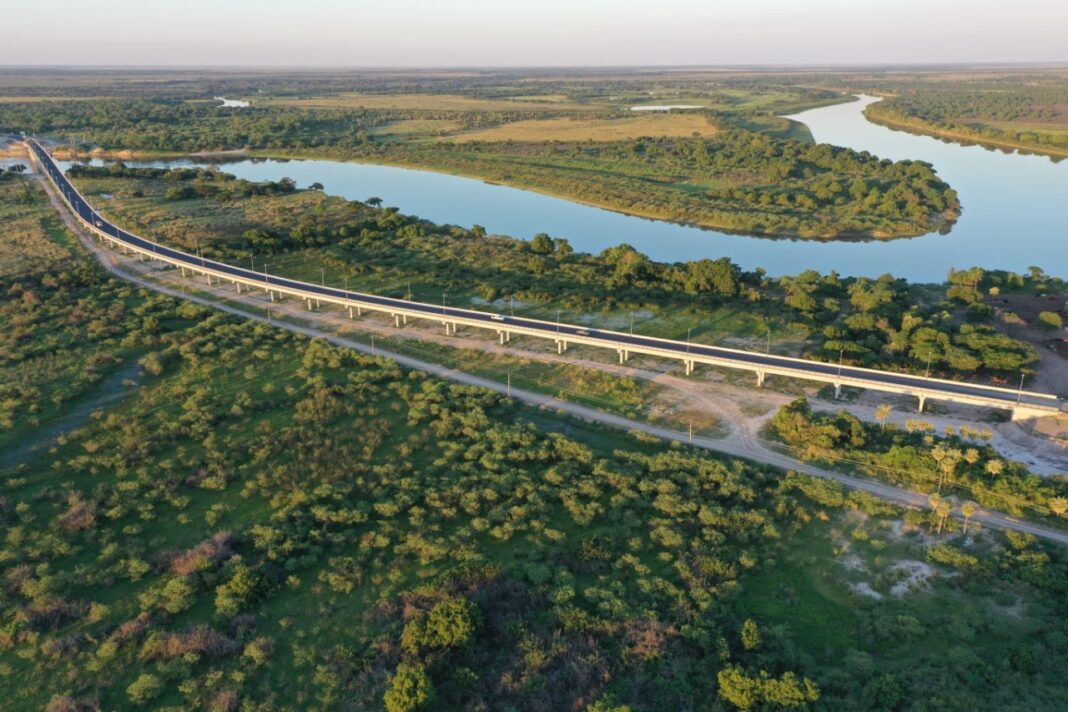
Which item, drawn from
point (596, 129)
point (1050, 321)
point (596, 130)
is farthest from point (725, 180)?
point (1050, 321)

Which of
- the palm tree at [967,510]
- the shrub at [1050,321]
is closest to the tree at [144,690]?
the palm tree at [967,510]

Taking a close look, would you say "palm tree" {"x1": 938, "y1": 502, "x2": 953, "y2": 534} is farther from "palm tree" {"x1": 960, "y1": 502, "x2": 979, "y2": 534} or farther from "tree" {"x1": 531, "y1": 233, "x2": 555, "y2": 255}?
"tree" {"x1": 531, "y1": 233, "x2": 555, "y2": 255}

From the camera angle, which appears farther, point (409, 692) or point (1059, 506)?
point (1059, 506)

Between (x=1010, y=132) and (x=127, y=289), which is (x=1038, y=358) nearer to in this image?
(x=127, y=289)

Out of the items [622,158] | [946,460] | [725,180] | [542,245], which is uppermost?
[622,158]

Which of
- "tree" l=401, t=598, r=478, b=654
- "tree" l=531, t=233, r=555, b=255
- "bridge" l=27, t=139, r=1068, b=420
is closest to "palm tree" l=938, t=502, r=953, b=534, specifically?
"bridge" l=27, t=139, r=1068, b=420

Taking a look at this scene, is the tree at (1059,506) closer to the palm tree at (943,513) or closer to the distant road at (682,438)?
the distant road at (682,438)

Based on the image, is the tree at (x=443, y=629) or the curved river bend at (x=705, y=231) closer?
the tree at (x=443, y=629)

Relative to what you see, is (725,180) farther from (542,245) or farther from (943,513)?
(943,513)
